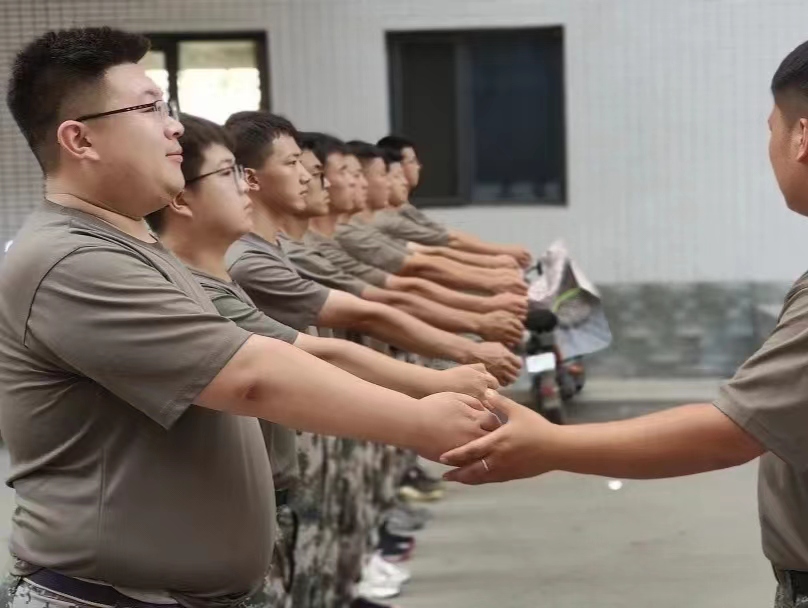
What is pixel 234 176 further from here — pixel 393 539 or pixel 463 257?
pixel 463 257

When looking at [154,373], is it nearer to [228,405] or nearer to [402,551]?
[228,405]

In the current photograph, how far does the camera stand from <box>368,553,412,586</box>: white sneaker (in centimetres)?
346

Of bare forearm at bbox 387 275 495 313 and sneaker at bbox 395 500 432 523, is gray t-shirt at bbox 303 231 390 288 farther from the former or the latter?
sneaker at bbox 395 500 432 523

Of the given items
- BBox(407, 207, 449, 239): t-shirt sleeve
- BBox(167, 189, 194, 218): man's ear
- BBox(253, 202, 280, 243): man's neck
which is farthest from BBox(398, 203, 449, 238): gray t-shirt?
BBox(167, 189, 194, 218): man's ear

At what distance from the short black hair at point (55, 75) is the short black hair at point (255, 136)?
122cm

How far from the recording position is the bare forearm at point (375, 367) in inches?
74.2

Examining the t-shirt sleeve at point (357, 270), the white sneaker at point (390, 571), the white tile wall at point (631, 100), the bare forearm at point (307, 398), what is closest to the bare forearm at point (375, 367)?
the bare forearm at point (307, 398)

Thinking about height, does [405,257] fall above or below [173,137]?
below

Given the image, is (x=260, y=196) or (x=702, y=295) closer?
(x=260, y=196)

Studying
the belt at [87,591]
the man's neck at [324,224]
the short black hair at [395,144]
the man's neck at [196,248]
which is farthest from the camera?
the short black hair at [395,144]

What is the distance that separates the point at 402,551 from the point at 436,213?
285 cm

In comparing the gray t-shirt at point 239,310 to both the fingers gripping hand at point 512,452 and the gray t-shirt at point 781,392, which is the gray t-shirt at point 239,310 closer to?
the fingers gripping hand at point 512,452

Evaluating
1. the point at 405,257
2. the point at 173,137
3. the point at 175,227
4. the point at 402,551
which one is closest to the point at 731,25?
the point at 405,257

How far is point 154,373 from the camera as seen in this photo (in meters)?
1.21
